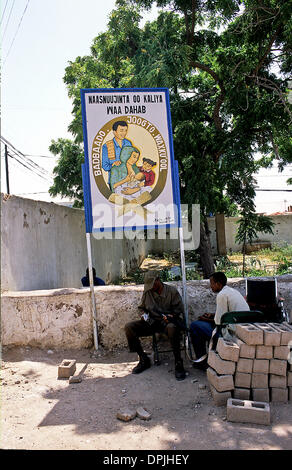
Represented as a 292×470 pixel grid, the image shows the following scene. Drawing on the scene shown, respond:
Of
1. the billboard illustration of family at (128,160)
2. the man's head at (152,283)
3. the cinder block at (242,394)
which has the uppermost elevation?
the billboard illustration of family at (128,160)

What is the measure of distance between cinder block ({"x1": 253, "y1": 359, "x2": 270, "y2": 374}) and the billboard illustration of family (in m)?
2.10

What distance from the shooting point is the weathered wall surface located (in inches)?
206

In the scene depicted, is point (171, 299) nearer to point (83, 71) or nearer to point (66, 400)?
point (66, 400)

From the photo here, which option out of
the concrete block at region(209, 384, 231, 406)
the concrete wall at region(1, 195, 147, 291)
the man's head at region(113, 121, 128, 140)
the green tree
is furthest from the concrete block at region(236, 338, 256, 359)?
the green tree

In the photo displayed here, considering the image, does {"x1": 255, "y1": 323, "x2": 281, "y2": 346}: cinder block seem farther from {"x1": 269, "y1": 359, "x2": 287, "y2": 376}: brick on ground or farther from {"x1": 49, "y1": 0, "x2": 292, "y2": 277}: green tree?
{"x1": 49, "y1": 0, "x2": 292, "y2": 277}: green tree

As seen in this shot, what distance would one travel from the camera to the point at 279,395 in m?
3.76

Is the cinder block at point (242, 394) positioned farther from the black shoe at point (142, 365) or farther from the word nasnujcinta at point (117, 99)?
the word nasnujcinta at point (117, 99)

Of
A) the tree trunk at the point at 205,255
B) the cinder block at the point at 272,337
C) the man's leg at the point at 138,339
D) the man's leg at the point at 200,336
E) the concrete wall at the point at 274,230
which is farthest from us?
the concrete wall at the point at 274,230

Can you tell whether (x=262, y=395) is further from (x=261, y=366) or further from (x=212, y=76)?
(x=212, y=76)

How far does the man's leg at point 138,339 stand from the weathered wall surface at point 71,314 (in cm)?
51

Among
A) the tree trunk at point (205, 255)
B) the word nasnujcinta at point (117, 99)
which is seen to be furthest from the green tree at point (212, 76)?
the word nasnujcinta at point (117, 99)

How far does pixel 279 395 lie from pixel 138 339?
5.62ft

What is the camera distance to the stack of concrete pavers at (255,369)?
146 inches

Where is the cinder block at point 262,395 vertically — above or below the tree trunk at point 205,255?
below
